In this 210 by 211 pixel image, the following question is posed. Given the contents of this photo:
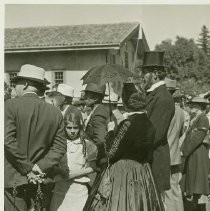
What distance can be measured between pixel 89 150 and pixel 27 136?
2.83 feet

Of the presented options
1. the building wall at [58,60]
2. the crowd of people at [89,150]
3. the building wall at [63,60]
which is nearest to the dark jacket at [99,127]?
the crowd of people at [89,150]

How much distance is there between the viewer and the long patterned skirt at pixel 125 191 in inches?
145

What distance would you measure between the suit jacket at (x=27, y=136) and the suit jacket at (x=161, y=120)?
90 cm

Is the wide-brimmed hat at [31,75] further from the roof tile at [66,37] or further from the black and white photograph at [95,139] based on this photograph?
the roof tile at [66,37]

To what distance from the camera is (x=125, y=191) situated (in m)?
3.72

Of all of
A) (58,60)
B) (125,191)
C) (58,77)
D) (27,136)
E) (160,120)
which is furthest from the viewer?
(58,77)

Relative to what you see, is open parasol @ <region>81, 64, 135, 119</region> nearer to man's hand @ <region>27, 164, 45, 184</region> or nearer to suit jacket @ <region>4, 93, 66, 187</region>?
suit jacket @ <region>4, 93, 66, 187</region>

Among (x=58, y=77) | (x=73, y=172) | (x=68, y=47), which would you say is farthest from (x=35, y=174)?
(x=58, y=77)

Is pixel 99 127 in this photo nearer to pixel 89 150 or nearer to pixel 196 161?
pixel 89 150

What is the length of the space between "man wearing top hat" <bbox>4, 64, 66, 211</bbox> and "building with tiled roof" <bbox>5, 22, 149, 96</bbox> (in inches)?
398
